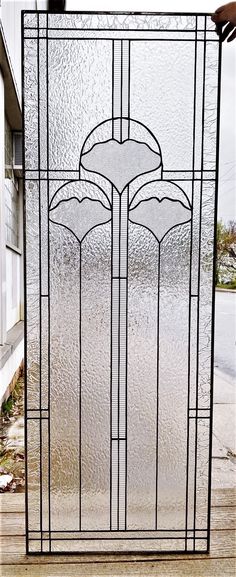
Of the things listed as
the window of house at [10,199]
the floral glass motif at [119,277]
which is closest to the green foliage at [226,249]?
the floral glass motif at [119,277]

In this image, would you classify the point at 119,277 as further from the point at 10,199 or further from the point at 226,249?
the point at 10,199

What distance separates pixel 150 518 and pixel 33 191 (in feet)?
3.18

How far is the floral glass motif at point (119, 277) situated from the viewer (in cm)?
147

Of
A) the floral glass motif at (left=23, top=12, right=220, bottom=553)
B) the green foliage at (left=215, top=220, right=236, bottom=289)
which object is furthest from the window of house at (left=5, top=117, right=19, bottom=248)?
the floral glass motif at (left=23, top=12, right=220, bottom=553)

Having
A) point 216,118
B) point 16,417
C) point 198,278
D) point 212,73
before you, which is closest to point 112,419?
point 198,278

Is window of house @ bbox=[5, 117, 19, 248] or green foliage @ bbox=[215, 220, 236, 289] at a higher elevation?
window of house @ bbox=[5, 117, 19, 248]

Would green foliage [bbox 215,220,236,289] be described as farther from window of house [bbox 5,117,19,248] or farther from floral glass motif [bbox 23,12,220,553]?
window of house [bbox 5,117,19,248]

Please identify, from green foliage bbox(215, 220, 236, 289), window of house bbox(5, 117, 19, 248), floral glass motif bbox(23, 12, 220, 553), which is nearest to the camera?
floral glass motif bbox(23, 12, 220, 553)

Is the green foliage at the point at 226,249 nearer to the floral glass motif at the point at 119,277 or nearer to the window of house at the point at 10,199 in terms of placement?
the floral glass motif at the point at 119,277

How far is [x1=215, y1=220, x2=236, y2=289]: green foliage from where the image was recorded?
2.39m

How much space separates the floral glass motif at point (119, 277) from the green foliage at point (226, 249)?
90 cm

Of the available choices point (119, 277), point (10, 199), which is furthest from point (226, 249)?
point (10, 199)

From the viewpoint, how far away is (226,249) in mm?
2439

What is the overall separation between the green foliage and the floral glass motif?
0.90m
